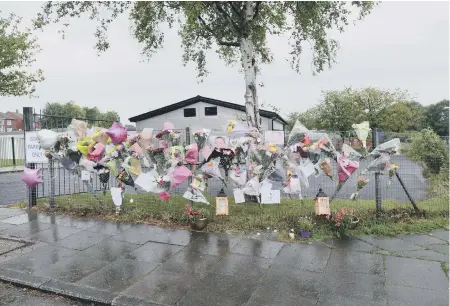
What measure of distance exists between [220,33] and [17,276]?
283 inches

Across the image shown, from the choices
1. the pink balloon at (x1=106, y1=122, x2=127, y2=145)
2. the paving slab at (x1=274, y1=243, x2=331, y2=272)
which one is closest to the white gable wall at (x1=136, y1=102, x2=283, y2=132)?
the pink balloon at (x1=106, y1=122, x2=127, y2=145)

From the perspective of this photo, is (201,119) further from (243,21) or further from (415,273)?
(415,273)

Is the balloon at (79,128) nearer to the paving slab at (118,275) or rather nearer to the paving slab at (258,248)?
the paving slab at (118,275)

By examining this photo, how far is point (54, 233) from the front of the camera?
19.0ft

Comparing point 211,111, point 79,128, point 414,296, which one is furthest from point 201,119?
point 414,296

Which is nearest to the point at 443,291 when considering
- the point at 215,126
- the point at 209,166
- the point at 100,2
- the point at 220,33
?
the point at 209,166

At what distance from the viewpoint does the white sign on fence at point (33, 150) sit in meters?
7.41

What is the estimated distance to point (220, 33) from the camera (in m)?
→ 9.07

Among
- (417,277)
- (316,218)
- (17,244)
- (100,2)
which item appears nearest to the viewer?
(417,277)

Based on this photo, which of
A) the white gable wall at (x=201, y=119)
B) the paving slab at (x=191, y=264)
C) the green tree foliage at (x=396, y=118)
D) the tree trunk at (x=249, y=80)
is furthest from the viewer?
the green tree foliage at (x=396, y=118)

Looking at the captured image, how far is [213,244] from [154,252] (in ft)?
2.86

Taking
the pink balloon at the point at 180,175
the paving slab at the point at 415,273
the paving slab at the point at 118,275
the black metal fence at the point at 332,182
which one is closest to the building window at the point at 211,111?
the black metal fence at the point at 332,182

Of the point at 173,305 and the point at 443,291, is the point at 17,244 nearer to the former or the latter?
the point at 173,305

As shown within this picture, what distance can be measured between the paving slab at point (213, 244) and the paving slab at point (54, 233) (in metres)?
2.21
